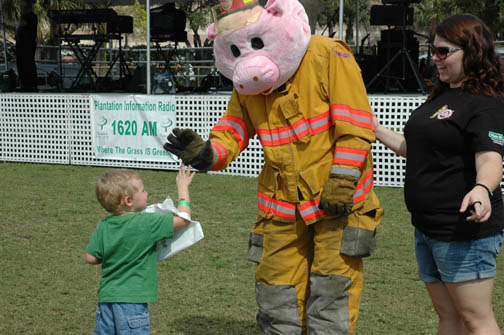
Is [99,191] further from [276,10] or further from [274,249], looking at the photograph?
[276,10]

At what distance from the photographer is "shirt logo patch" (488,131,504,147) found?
2738 millimetres

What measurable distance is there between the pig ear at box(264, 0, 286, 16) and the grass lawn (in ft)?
6.66

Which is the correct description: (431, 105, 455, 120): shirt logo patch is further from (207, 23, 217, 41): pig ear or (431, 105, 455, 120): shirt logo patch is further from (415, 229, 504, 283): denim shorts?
(207, 23, 217, 41): pig ear

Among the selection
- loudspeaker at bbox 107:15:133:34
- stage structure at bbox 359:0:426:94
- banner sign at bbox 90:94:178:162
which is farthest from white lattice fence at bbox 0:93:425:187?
loudspeaker at bbox 107:15:133:34

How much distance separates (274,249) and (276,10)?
1.17 metres

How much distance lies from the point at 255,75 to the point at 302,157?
455 mm

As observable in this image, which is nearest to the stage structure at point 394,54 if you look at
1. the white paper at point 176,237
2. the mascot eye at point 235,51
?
the mascot eye at point 235,51

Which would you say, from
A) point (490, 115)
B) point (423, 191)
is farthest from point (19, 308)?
point (490, 115)

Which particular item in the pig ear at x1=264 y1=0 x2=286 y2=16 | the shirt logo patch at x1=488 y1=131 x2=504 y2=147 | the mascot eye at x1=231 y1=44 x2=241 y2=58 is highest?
the pig ear at x1=264 y1=0 x2=286 y2=16

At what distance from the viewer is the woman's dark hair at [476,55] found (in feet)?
9.29

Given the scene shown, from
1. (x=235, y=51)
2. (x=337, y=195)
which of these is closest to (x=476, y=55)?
(x=337, y=195)

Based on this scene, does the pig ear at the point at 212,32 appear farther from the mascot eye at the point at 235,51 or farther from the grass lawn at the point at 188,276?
the grass lawn at the point at 188,276

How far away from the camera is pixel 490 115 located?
9.07 ft

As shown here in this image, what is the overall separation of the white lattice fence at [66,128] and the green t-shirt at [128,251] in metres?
6.64
